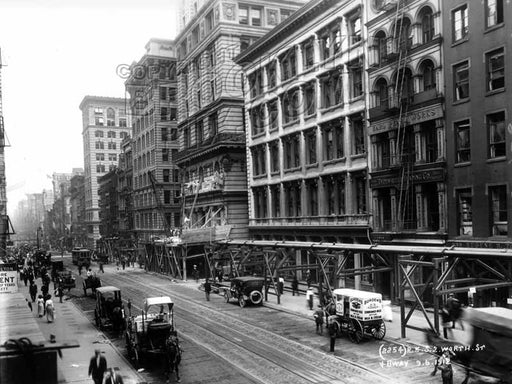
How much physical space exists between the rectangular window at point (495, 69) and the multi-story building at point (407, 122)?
133 inches

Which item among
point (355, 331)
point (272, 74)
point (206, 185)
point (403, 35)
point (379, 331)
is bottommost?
point (379, 331)

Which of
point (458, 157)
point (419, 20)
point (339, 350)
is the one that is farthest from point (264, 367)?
point (419, 20)

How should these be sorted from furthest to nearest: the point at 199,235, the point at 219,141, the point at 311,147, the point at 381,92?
the point at 219,141 → the point at 199,235 → the point at 311,147 → the point at 381,92

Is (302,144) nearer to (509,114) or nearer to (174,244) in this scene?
(174,244)

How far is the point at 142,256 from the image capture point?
7475 cm

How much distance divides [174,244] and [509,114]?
123ft

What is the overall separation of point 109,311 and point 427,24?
84.7ft

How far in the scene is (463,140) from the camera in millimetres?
29547

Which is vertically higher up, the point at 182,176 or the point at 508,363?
the point at 182,176

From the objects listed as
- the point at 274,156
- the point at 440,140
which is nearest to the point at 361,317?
the point at 440,140

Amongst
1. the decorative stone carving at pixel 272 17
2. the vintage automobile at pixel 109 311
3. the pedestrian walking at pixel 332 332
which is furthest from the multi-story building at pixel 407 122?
the decorative stone carving at pixel 272 17

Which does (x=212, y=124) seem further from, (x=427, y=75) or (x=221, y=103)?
(x=427, y=75)

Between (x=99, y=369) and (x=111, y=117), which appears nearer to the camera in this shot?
(x=99, y=369)

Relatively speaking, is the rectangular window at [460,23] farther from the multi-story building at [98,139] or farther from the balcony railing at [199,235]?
the multi-story building at [98,139]
